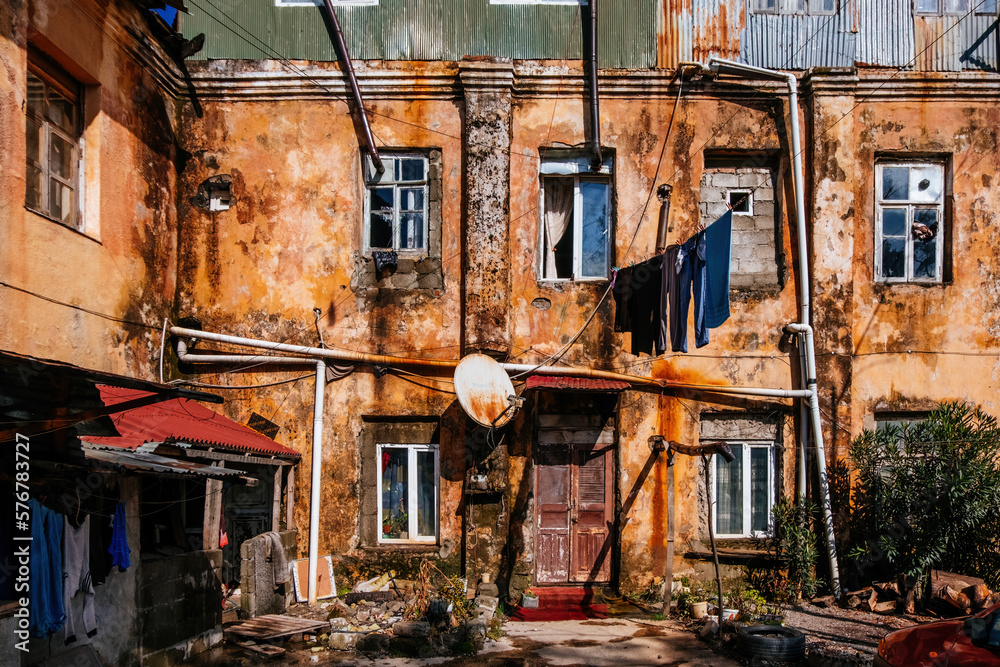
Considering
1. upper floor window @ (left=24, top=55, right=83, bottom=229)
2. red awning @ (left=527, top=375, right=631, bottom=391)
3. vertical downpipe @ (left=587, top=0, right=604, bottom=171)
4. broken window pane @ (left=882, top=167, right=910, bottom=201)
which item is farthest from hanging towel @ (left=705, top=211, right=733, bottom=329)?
upper floor window @ (left=24, top=55, right=83, bottom=229)

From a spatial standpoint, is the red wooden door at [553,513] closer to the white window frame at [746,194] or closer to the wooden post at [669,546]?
the wooden post at [669,546]

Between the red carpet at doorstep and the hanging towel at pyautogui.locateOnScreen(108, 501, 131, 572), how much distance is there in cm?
503

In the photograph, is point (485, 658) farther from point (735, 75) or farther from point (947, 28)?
point (947, 28)

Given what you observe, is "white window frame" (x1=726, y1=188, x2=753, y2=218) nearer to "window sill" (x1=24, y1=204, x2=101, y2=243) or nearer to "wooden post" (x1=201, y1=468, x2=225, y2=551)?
"wooden post" (x1=201, y1=468, x2=225, y2=551)

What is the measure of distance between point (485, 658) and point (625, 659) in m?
1.52

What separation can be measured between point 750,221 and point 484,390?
15.5 feet

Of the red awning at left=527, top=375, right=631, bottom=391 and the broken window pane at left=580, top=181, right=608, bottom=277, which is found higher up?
the broken window pane at left=580, top=181, right=608, bottom=277

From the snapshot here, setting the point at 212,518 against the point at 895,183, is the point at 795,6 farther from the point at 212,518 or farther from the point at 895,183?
the point at 212,518

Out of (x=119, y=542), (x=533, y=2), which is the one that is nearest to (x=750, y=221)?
(x=533, y=2)

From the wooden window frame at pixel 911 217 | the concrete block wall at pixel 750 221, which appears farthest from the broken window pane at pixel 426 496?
the wooden window frame at pixel 911 217

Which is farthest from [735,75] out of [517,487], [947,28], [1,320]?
[1,320]

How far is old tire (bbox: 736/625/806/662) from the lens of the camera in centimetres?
785

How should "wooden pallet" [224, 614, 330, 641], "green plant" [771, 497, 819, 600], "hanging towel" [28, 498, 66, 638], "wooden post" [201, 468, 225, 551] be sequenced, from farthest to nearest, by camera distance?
"green plant" [771, 497, 819, 600] → "wooden post" [201, 468, 225, 551] → "wooden pallet" [224, 614, 330, 641] → "hanging towel" [28, 498, 66, 638]

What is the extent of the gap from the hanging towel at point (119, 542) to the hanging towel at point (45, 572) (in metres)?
0.77
